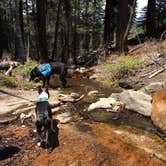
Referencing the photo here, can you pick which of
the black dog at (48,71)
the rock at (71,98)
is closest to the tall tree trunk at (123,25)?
the black dog at (48,71)

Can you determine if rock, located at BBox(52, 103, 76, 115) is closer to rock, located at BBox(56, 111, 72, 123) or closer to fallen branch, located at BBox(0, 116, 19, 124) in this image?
rock, located at BBox(56, 111, 72, 123)

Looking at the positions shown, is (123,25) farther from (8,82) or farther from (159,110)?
(159,110)

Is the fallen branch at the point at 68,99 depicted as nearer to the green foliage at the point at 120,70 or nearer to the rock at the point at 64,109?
the rock at the point at 64,109

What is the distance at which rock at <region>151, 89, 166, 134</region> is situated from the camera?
7027 millimetres

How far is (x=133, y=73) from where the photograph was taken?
12.8 metres

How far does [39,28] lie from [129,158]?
13.3 metres

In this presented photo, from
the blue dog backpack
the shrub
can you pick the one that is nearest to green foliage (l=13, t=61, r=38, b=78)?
the blue dog backpack

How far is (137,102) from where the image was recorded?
27.3ft

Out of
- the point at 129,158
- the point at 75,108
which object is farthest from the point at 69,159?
the point at 75,108

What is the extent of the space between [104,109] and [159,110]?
1.62 meters

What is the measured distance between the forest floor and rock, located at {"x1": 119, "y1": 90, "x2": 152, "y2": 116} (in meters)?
0.22

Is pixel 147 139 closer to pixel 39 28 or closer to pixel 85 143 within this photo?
pixel 85 143

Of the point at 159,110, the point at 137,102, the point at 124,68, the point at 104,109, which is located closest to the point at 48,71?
the point at 124,68

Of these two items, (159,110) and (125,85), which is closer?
(159,110)
